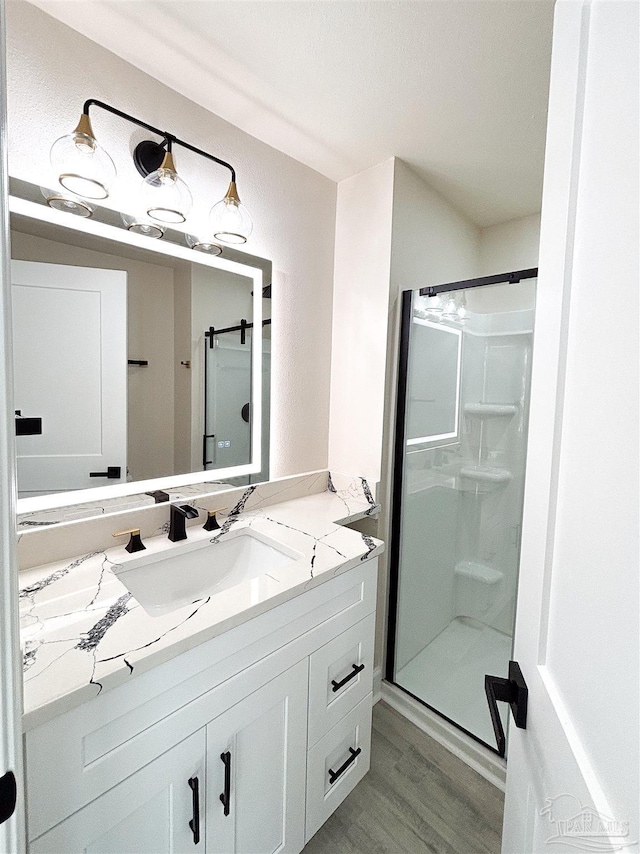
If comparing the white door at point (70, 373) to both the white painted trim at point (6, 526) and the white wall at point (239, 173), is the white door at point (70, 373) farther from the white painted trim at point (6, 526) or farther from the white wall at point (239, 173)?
the white painted trim at point (6, 526)

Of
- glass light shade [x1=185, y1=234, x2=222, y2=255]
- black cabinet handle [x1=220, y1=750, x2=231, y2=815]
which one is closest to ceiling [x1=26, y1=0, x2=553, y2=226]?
glass light shade [x1=185, y1=234, x2=222, y2=255]

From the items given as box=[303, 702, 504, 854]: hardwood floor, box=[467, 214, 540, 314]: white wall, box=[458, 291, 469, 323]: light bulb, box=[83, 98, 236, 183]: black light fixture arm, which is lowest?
box=[303, 702, 504, 854]: hardwood floor

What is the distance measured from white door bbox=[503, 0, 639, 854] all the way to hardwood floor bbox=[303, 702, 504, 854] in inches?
38.1

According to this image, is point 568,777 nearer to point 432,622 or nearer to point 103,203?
point 103,203

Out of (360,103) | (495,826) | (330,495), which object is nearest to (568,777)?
(495,826)

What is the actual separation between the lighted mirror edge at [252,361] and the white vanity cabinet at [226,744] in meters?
0.63

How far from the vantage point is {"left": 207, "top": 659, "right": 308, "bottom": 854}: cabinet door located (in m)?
0.90

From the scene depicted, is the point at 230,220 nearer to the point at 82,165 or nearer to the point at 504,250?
the point at 82,165

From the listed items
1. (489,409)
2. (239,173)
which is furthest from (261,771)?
(239,173)

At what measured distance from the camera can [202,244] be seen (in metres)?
1.38

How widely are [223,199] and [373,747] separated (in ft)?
7.20

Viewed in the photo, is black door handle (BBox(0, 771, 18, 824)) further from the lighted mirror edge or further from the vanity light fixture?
the vanity light fixture

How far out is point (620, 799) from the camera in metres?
0.31

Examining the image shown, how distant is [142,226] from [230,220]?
30cm
